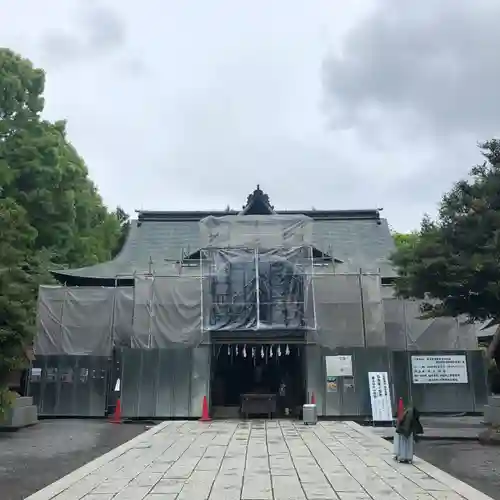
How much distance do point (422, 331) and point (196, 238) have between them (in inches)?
538

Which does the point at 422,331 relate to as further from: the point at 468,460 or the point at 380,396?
the point at 468,460

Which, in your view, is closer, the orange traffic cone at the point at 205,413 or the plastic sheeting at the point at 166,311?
the orange traffic cone at the point at 205,413

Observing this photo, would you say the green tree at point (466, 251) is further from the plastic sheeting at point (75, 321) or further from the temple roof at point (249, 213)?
the plastic sheeting at point (75, 321)

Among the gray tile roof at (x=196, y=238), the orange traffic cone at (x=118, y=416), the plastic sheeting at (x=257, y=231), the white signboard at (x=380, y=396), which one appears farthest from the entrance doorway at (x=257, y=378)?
the gray tile roof at (x=196, y=238)

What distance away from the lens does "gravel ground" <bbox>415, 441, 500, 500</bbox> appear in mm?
9570

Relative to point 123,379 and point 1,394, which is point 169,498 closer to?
point 1,394

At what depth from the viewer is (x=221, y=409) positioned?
72.4 feet

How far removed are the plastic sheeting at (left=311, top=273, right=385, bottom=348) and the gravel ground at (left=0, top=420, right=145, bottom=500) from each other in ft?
24.3

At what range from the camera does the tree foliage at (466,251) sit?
14.8 m

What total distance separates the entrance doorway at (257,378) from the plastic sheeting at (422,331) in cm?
Result: 391

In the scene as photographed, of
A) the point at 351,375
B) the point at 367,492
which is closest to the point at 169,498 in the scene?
the point at 367,492

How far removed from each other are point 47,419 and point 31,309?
6.19m

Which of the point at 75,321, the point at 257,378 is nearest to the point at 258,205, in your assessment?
the point at 257,378

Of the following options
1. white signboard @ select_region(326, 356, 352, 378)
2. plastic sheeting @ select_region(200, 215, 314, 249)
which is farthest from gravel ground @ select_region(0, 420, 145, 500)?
plastic sheeting @ select_region(200, 215, 314, 249)
